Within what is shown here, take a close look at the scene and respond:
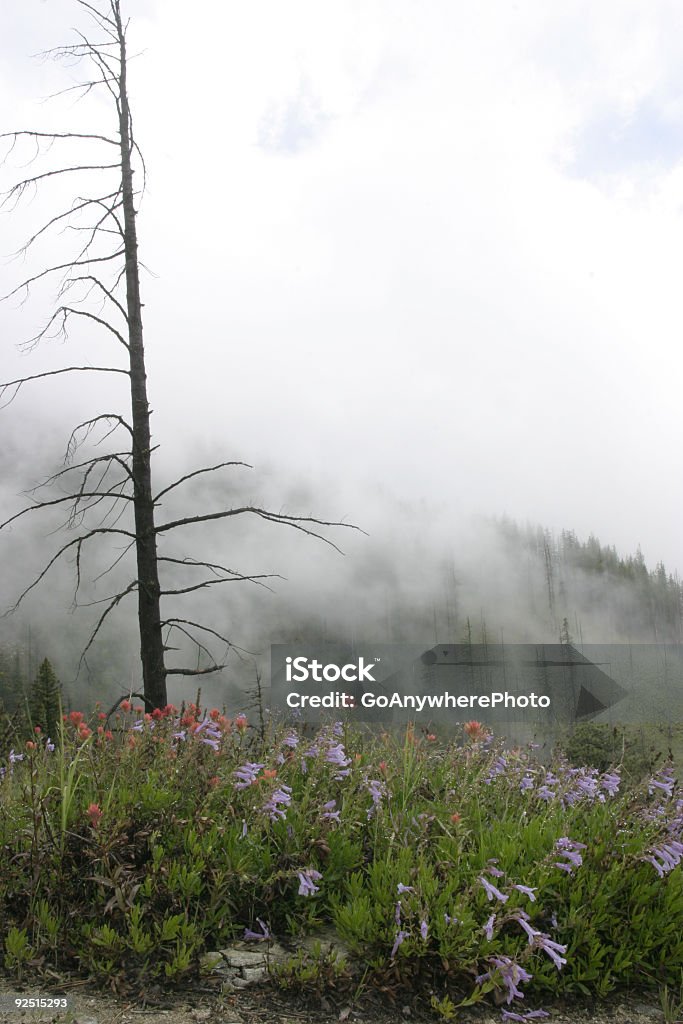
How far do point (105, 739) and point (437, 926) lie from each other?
2954 millimetres

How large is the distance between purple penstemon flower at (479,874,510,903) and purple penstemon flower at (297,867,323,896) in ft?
3.19

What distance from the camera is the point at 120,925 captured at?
471cm

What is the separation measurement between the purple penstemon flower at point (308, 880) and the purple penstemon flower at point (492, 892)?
97cm

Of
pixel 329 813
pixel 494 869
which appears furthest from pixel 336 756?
pixel 494 869

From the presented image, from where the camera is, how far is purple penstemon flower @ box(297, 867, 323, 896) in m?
4.71

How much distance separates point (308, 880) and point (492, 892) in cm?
105

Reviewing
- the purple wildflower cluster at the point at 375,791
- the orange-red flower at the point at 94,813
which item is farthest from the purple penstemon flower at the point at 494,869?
the orange-red flower at the point at 94,813

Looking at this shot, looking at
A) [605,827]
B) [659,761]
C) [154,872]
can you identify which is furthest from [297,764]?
[659,761]

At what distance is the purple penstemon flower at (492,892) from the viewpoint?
14.2 feet

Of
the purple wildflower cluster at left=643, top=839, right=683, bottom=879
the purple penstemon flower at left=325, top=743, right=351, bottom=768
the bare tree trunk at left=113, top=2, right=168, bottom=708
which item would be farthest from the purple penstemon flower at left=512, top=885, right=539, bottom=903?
the bare tree trunk at left=113, top=2, right=168, bottom=708

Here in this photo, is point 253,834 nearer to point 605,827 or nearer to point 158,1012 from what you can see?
point 158,1012

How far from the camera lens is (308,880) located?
15.5 feet

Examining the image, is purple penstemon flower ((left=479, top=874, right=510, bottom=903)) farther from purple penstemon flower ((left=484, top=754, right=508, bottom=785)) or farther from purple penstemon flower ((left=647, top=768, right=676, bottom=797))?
purple penstemon flower ((left=484, top=754, right=508, bottom=785))

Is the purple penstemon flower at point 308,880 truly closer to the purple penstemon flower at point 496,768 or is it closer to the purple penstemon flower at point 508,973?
the purple penstemon flower at point 508,973
